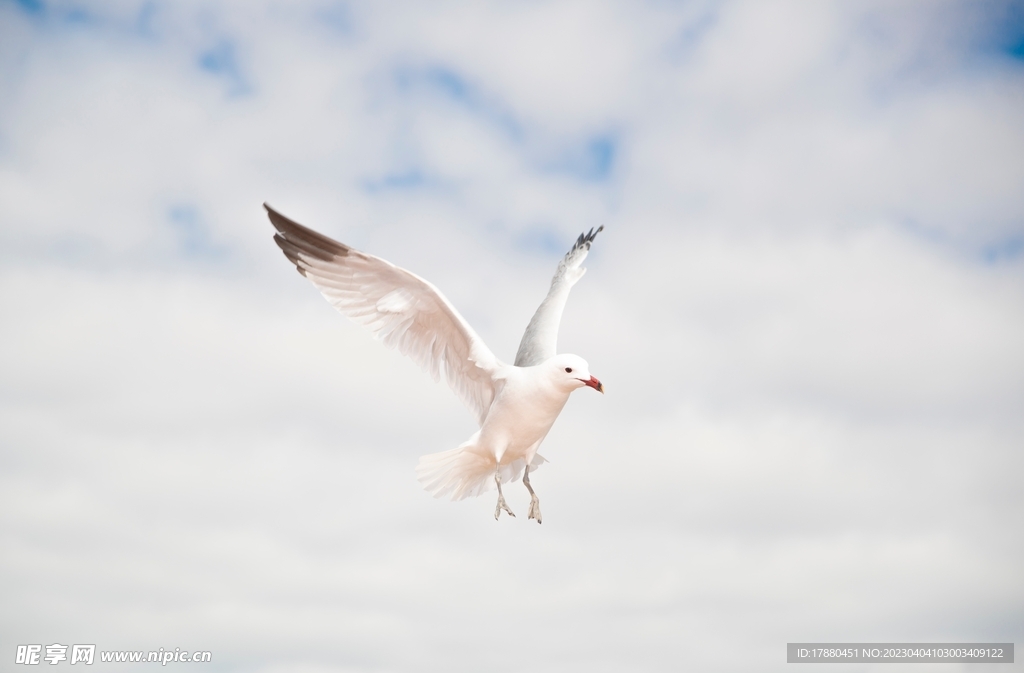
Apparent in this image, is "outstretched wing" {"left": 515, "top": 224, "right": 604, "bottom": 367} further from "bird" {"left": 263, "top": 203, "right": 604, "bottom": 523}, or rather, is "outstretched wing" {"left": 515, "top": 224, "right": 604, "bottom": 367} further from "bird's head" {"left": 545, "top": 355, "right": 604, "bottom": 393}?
"bird's head" {"left": 545, "top": 355, "right": 604, "bottom": 393}

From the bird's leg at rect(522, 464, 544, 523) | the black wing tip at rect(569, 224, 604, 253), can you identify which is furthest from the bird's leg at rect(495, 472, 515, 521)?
the black wing tip at rect(569, 224, 604, 253)

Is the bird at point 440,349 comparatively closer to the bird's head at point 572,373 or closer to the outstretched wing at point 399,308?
the outstretched wing at point 399,308

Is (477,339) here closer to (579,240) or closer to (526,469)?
(526,469)

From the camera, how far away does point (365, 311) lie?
1000cm

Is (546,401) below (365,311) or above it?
below

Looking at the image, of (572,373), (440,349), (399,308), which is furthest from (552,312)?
(572,373)

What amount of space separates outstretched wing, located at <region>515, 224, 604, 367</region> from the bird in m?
1.19

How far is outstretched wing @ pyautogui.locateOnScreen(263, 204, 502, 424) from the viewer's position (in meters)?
9.73

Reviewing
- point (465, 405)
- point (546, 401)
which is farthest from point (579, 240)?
point (546, 401)

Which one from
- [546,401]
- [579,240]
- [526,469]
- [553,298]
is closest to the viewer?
[546,401]

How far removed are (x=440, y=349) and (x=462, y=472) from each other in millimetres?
1283

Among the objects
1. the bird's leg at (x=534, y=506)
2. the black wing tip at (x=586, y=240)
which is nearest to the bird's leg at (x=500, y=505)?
the bird's leg at (x=534, y=506)

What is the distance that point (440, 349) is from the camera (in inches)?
401

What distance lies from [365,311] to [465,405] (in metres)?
1.43
